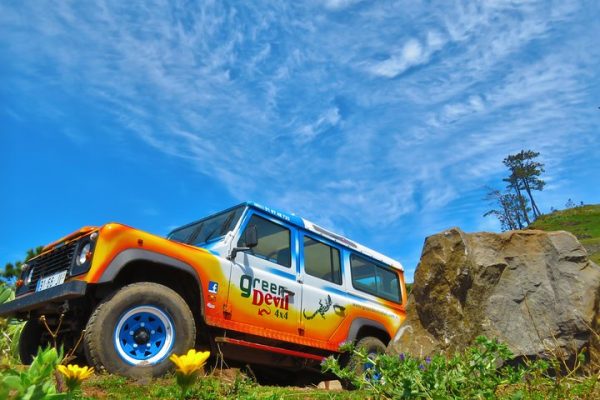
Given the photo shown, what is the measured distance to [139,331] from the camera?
4375mm

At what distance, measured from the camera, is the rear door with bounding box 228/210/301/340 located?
535 cm

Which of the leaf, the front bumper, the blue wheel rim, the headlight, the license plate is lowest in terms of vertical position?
the leaf

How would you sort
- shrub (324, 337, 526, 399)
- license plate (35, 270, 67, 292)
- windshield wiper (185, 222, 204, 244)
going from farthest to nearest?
windshield wiper (185, 222, 204, 244) → license plate (35, 270, 67, 292) → shrub (324, 337, 526, 399)

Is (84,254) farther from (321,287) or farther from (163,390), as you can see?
(321,287)

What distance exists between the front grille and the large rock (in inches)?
164

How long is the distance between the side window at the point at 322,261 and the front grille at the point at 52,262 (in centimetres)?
303

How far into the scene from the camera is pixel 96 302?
467cm

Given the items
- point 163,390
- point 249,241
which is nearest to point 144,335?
point 163,390

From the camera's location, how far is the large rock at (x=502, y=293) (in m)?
5.34

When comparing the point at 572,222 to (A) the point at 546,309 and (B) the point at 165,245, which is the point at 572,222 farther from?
(B) the point at 165,245

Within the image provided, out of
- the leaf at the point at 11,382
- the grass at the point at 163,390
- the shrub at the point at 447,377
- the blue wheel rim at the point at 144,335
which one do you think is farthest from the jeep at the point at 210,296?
the leaf at the point at 11,382

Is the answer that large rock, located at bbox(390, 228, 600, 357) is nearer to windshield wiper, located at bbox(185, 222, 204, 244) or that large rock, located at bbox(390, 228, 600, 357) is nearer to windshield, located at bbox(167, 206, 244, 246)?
windshield, located at bbox(167, 206, 244, 246)

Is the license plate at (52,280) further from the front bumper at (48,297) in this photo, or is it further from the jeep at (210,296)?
the front bumper at (48,297)

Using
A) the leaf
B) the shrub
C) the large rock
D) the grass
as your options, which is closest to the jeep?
the grass
